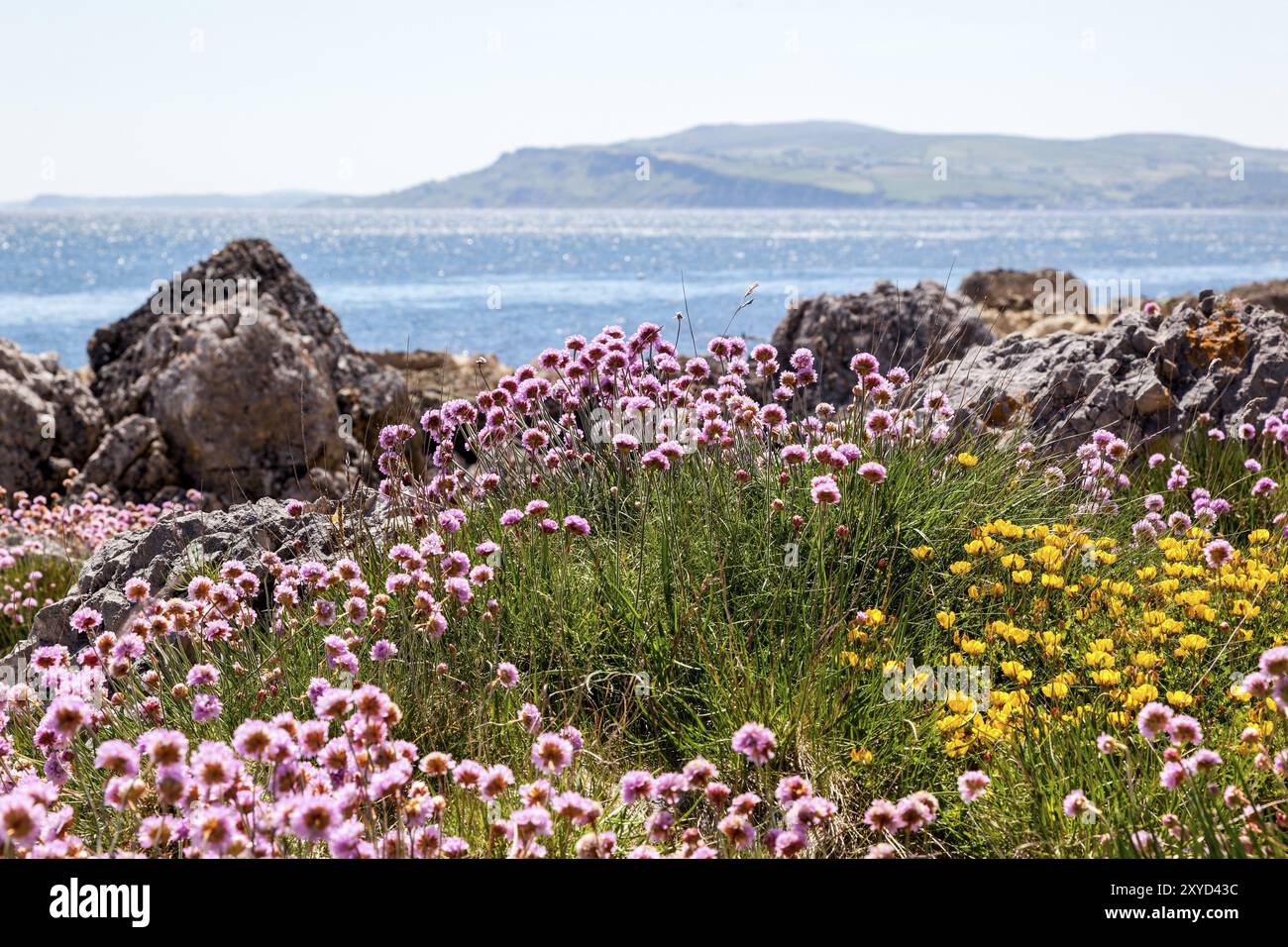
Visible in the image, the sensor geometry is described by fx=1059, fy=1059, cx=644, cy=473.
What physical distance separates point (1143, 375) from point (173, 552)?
677cm

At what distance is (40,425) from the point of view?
36.2 ft

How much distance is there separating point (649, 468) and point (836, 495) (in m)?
0.93

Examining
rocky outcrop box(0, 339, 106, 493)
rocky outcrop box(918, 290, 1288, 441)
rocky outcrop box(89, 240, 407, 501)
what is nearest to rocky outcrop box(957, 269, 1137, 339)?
rocky outcrop box(918, 290, 1288, 441)

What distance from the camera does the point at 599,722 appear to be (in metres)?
3.93

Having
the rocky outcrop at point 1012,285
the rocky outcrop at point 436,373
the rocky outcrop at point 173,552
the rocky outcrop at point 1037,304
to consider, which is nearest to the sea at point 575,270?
the rocky outcrop at point 1012,285

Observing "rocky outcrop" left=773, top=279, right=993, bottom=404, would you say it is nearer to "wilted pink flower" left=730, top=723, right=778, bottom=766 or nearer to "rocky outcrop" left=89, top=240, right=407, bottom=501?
"rocky outcrop" left=89, top=240, right=407, bottom=501

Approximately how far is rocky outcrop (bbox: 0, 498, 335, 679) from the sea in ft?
8.00

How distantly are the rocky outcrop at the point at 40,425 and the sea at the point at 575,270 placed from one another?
6.65 m

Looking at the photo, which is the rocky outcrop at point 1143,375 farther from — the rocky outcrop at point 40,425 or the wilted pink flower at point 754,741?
the rocky outcrop at point 40,425

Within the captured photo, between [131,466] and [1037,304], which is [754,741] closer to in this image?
[131,466]

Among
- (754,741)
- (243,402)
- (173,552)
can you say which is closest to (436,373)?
(243,402)

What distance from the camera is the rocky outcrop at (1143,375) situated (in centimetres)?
778

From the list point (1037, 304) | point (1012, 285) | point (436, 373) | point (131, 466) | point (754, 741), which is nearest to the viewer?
point (754, 741)

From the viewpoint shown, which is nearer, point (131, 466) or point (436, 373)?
point (131, 466)
